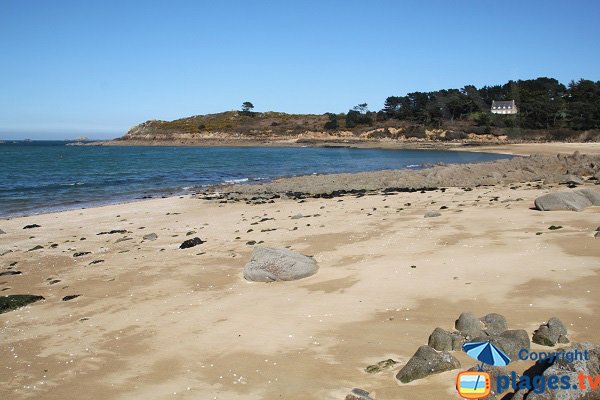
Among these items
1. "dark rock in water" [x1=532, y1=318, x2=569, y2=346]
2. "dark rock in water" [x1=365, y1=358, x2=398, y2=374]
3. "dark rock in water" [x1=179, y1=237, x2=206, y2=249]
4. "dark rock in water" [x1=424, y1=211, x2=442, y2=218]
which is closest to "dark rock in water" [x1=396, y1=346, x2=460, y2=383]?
"dark rock in water" [x1=365, y1=358, x2=398, y2=374]

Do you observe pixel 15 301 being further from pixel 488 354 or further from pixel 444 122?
pixel 444 122

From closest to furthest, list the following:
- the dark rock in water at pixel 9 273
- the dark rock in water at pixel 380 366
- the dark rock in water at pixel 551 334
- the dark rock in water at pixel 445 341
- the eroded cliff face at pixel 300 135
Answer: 1. the dark rock in water at pixel 380 366
2. the dark rock in water at pixel 551 334
3. the dark rock in water at pixel 445 341
4. the dark rock in water at pixel 9 273
5. the eroded cliff face at pixel 300 135

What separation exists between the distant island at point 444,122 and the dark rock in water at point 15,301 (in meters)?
94.5

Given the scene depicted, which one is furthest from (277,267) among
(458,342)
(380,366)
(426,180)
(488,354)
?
(426,180)

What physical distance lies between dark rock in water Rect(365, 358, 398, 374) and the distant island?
307ft

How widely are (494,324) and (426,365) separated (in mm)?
1788

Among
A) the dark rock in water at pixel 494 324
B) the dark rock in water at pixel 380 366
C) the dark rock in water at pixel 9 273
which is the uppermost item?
the dark rock in water at pixel 494 324

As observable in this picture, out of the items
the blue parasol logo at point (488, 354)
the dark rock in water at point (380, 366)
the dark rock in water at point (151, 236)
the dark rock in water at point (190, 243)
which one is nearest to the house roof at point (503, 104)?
the dark rock in water at point (151, 236)

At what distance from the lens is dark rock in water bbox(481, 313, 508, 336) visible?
22.9ft

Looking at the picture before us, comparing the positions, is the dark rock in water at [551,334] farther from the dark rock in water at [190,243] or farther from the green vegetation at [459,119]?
the green vegetation at [459,119]

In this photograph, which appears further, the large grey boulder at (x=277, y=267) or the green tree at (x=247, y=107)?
the green tree at (x=247, y=107)

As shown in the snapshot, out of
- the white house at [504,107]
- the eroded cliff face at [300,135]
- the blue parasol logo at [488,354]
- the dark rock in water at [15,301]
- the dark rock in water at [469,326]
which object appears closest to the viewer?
the blue parasol logo at [488,354]

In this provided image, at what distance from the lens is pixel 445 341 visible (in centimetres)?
671

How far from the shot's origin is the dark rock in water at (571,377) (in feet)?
14.9
